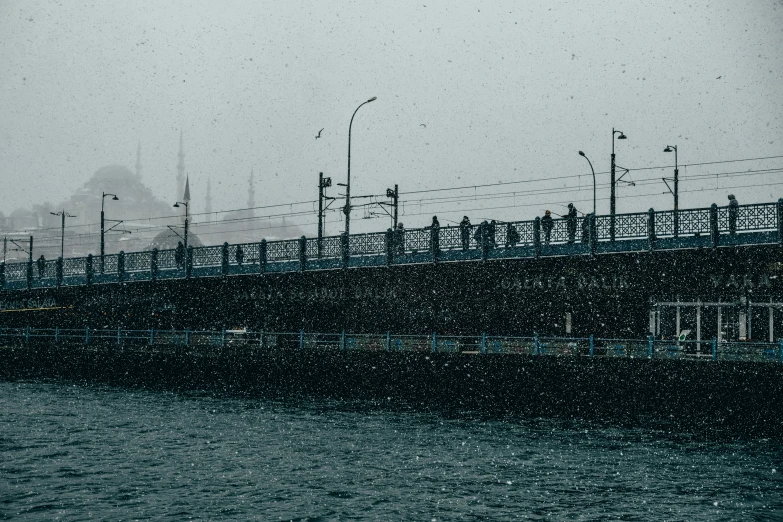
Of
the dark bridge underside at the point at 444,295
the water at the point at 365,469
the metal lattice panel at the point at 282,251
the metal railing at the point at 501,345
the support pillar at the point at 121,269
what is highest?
the metal lattice panel at the point at 282,251

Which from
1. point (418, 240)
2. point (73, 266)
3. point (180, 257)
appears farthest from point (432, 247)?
point (73, 266)

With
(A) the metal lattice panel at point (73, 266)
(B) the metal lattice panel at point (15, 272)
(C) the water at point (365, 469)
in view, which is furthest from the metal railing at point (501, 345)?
(B) the metal lattice panel at point (15, 272)

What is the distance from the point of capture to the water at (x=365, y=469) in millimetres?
16578

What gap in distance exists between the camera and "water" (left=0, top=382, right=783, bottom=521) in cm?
1658

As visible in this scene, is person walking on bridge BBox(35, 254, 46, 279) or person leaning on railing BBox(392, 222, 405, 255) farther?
person walking on bridge BBox(35, 254, 46, 279)

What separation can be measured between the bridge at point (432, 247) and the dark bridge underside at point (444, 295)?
419 millimetres

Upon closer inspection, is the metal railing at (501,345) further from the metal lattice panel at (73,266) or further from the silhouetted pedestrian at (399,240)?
the metal lattice panel at (73,266)

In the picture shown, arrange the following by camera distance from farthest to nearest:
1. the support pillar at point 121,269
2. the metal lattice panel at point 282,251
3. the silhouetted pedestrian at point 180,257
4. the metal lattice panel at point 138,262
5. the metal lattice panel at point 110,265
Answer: the metal lattice panel at point 110,265
the support pillar at point 121,269
the metal lattice panel at point 138,262
the silhouetted pedestrian at point 180,257
the metal lattice panel at point 282,251

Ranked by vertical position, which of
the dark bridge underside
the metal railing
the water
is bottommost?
the water

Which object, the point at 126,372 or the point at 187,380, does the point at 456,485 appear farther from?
the point at 126,372

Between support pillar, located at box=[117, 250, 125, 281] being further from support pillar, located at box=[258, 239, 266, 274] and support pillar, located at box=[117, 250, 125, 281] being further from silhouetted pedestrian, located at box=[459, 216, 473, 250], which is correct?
silhouetted pedestrian, located at box=[459, 216, 473, 250]

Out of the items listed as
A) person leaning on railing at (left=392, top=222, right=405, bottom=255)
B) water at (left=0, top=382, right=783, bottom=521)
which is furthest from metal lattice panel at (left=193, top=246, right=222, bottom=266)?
water at (left=0, top=382, right=783, bottom=521)

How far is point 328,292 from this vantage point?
41719 millimetres

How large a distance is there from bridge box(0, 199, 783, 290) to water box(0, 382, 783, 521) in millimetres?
7015
